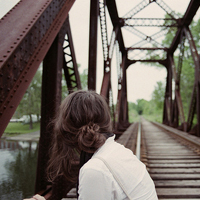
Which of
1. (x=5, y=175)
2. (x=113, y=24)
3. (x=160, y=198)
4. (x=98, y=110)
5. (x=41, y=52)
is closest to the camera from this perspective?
(x=98, y=110)

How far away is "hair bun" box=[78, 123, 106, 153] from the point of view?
3.62ft

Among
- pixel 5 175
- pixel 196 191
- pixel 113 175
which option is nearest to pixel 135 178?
pixel 113 175

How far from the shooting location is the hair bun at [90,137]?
110 cm

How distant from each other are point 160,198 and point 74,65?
2.65m

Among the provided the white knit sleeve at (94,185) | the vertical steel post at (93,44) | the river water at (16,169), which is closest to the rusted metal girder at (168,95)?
the vertical steel post at (93,44)

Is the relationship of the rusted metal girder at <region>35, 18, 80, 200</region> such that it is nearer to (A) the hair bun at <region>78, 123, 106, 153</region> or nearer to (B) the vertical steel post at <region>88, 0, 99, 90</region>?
(B) the vertical steel post at <region>88, 0, 99, 90</region>

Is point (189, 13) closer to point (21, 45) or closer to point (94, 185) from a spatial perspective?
point (21, 45)

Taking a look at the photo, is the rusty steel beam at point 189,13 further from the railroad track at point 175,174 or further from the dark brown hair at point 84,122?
the dark brown hair at point 84,122

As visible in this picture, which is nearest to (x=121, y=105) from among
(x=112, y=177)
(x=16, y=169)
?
(x=16, y=169)

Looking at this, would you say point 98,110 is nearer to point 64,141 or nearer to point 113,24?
point 64,141

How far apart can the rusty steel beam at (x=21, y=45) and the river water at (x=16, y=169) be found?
64.0 inches

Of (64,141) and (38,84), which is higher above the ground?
(38,84)

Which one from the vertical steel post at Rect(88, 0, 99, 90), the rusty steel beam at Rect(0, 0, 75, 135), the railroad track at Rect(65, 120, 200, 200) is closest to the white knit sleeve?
the rusty steel beam at Rect(0, 0, 75, 135)

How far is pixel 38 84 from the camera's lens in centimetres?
434
